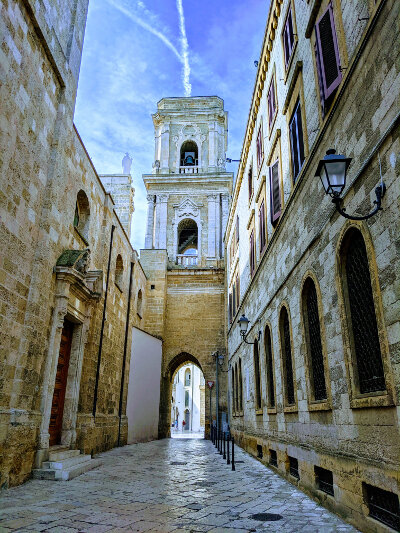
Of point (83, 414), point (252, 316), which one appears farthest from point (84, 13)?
point (83, 414)

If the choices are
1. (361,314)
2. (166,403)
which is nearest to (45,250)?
(361,314)

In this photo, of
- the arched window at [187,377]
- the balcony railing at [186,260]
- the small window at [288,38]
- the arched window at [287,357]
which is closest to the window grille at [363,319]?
the arched window at [287,357]

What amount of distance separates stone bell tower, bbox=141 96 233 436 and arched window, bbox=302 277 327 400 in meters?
14.9

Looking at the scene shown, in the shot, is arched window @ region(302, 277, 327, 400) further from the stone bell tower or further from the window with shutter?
the stone bell tower

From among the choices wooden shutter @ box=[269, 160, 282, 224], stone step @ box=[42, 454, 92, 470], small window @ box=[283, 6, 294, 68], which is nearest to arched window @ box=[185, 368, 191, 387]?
stone step @ box=[42, 454, 92, 470]

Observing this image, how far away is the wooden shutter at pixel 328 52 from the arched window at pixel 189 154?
22.3 metres

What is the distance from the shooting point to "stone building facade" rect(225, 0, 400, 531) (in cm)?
383

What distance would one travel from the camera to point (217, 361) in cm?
2053

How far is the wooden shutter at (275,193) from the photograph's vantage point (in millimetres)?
8828

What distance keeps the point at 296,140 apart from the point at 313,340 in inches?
142

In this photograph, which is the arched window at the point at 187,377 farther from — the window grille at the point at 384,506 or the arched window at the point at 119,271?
the window grille at the point at 384,506

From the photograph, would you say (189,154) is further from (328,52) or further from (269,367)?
(328,52)

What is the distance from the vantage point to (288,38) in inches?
337

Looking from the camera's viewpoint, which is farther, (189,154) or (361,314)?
(189,154)
